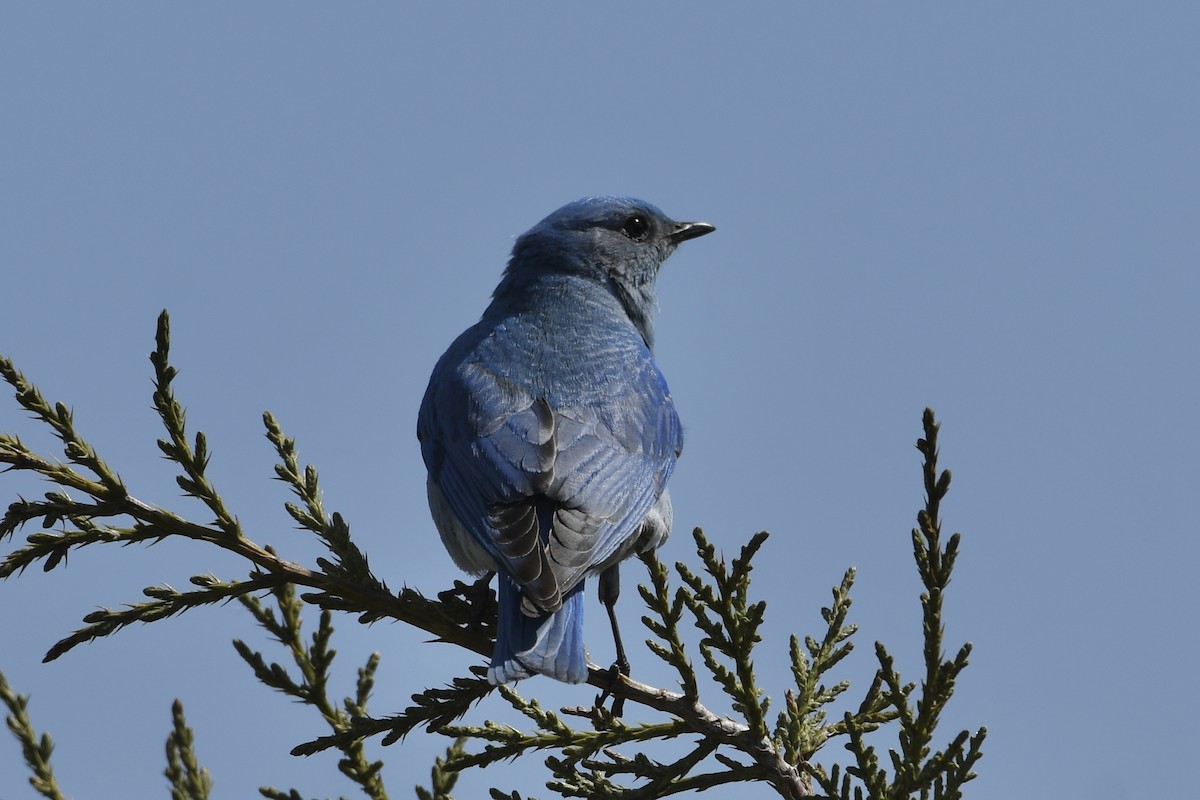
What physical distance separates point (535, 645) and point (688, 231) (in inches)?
168

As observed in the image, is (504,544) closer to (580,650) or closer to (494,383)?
(580,650)

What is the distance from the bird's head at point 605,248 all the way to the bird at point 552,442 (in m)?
0.01

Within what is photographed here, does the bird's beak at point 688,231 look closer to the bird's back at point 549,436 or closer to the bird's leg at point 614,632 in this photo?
the bird's back at point 549,436

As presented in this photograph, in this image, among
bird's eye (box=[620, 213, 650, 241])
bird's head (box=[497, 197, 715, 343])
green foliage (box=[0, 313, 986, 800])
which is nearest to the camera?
green foliage (box=[0, 313, 986, 800])

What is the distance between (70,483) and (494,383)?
2.16m

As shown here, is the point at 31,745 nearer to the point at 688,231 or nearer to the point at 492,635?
the point at 492,635

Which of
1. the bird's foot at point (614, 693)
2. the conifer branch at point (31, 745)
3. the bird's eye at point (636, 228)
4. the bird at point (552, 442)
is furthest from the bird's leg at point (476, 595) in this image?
the bird's eye at point (636, 228)

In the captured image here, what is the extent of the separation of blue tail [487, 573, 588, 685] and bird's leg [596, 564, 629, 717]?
0.14 metres

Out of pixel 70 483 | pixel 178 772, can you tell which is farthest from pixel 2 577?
pixel 178 772

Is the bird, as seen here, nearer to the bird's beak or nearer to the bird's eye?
the bird's eye

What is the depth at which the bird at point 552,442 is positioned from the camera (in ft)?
15.4

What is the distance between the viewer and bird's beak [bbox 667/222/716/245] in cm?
817

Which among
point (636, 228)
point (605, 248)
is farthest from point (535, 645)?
point (636, 228)

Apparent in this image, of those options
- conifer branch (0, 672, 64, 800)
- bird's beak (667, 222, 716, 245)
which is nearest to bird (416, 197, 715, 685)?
bird's beak (667, 222, 716, 245)
